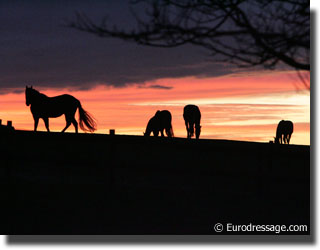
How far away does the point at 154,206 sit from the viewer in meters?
10.3

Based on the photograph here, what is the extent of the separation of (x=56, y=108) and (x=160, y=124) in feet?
12.5

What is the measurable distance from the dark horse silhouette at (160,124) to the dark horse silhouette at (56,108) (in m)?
2.26

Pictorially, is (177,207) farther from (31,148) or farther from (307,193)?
(31,148)

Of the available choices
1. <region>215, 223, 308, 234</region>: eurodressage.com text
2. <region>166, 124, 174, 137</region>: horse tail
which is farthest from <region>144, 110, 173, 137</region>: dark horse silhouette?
<region>215, 223, 308, 234</region>: eurodressage.com text

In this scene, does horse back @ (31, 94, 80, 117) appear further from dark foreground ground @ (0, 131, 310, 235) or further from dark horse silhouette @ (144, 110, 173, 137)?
dark foreground ground @ (0, 131, 310, 235)

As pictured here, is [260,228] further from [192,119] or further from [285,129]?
[285,129]

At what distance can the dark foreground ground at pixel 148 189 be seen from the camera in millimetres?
9234

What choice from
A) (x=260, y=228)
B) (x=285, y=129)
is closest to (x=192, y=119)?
(x=285, y=129)

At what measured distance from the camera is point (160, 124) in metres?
20.5

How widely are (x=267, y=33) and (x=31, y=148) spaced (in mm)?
10910

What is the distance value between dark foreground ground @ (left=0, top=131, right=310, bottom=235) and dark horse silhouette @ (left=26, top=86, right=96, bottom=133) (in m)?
2.99

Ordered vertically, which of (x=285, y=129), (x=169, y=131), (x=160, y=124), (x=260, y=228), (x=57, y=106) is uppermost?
(x=57, y=106)

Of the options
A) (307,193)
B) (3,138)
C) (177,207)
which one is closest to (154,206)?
(177,207)

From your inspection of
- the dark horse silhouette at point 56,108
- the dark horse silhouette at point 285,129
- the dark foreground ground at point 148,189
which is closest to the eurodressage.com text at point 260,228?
the dark foreground ground at point 148,189
